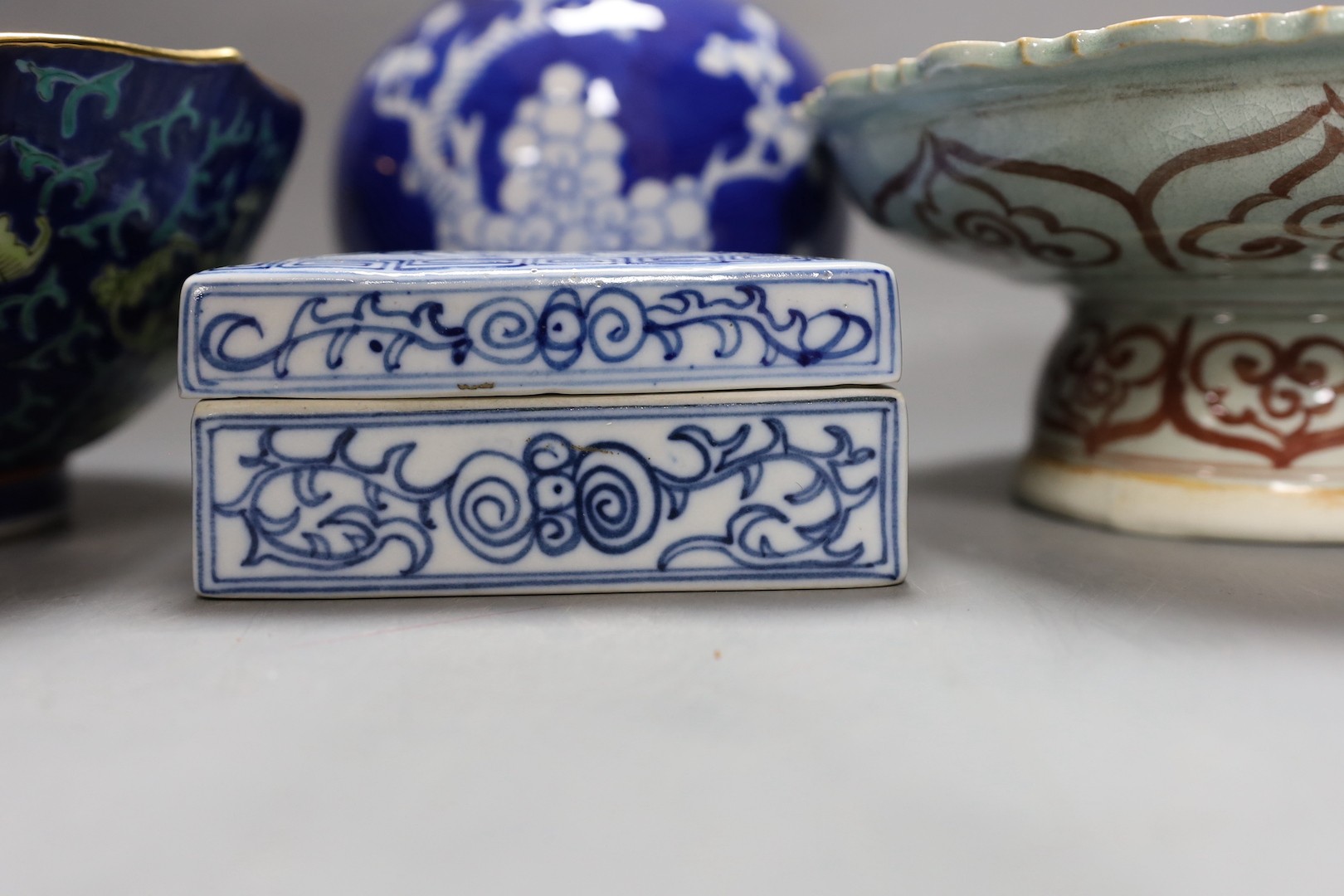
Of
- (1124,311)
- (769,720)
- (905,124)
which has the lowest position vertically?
(769,720)

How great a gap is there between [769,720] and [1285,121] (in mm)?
350

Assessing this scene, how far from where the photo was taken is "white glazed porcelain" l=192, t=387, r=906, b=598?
20.2 inches

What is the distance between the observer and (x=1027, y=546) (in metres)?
0.65

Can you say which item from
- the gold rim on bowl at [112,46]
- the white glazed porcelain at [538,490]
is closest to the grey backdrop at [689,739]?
the white glazed porcelain at [538,490]

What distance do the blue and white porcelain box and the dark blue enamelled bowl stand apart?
0.37 feet

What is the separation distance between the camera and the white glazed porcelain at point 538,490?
51 cm

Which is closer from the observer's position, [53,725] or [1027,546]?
[53,725]

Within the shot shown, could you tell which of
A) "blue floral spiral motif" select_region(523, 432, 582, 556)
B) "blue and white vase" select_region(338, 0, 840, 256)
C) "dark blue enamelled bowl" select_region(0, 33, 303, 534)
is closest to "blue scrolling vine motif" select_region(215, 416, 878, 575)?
"blue floral spiral motif" select_region(523, 432, 582, 556)

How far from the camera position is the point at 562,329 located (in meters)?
0.51

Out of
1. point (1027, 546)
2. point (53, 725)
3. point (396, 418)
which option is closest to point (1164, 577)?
point (1027, 546)

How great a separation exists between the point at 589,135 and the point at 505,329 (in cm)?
31

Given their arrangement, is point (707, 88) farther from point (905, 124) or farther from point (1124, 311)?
point (1124, 311)

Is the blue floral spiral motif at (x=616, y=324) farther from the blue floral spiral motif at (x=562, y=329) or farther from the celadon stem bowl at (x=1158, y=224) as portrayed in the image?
the celadon stem bowl at (x=1158, y=224)

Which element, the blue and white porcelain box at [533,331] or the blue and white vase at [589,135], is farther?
the blue and white vase at [589,135]
